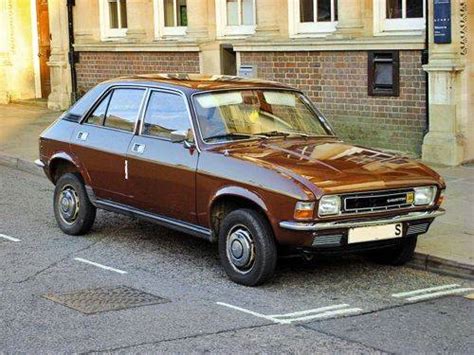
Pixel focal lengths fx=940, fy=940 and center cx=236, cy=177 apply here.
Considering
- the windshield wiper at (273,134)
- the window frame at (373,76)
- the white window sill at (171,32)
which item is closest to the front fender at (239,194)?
the windshield wiper at (273,134)

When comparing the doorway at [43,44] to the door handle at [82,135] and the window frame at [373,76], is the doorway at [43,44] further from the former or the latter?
the door handle at [82,135]

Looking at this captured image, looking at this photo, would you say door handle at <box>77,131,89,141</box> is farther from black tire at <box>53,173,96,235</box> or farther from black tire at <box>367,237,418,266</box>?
black tire at <box>367,237,418,266</box>

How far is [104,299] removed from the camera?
7.26m

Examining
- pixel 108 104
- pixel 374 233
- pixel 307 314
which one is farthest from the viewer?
pixel 108 104

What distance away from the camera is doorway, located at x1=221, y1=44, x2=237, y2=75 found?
16.8m

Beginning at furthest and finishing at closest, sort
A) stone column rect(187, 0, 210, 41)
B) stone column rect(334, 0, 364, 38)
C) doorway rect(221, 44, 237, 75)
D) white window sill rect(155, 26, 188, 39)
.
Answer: white window sill rect(155, 26, 188, 39) → stone column rect(187, 0, 210, 41) → doorway rect(221, 44, 237, 75) → stone column rect(334, 0, 364, 38)

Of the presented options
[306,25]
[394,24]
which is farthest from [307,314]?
[306,25]

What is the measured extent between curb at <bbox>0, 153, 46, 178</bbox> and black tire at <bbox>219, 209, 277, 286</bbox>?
659cm

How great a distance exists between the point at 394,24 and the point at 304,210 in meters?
7.33

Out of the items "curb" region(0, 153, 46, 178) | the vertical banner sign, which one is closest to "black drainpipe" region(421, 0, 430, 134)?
the vertical banner sign

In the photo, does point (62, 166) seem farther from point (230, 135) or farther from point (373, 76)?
point (373, 76)

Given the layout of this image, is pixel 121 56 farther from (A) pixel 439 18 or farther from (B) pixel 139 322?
(B) pixel 139 322

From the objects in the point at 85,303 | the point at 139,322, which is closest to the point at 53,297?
the point at 85,303

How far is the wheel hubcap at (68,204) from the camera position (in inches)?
373
